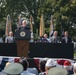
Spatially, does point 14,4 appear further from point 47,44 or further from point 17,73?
point 17,73

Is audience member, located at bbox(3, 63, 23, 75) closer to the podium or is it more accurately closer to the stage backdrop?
the podium

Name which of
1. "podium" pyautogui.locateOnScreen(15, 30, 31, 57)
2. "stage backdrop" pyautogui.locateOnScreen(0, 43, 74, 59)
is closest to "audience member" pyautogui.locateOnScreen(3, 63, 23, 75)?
"podium" pyautogui.locateOnScreen(15, 30, 31, 57)

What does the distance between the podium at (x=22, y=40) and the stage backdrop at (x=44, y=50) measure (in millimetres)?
662

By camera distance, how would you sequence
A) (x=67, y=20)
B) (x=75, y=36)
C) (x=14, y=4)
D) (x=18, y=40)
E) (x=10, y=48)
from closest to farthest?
(x=18, y=40)
(x=10, y=48)
(x=67, y=20)
(x=75, y=36)
(x=14, y=4)

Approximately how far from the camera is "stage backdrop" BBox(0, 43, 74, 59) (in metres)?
14.2

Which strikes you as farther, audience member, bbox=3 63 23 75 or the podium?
the podium

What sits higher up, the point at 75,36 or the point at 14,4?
the point at 14,4

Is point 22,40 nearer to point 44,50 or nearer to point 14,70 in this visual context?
point 44,50

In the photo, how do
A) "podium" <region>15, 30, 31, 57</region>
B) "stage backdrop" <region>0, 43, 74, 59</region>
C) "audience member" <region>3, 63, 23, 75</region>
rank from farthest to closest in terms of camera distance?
"stage backdrop" <region>0, 43, 74, 59</region>, "podium" <region>15, 30, 31, 57</region>, "audience member" <region>3, 63, 23, 75</region>

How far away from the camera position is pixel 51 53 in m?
14.4

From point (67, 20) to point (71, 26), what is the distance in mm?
2721

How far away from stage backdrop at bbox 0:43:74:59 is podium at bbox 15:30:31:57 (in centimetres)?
66

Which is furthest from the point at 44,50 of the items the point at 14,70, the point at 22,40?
the point at 14,70

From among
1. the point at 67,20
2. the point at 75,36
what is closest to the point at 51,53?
the point at 67,20
